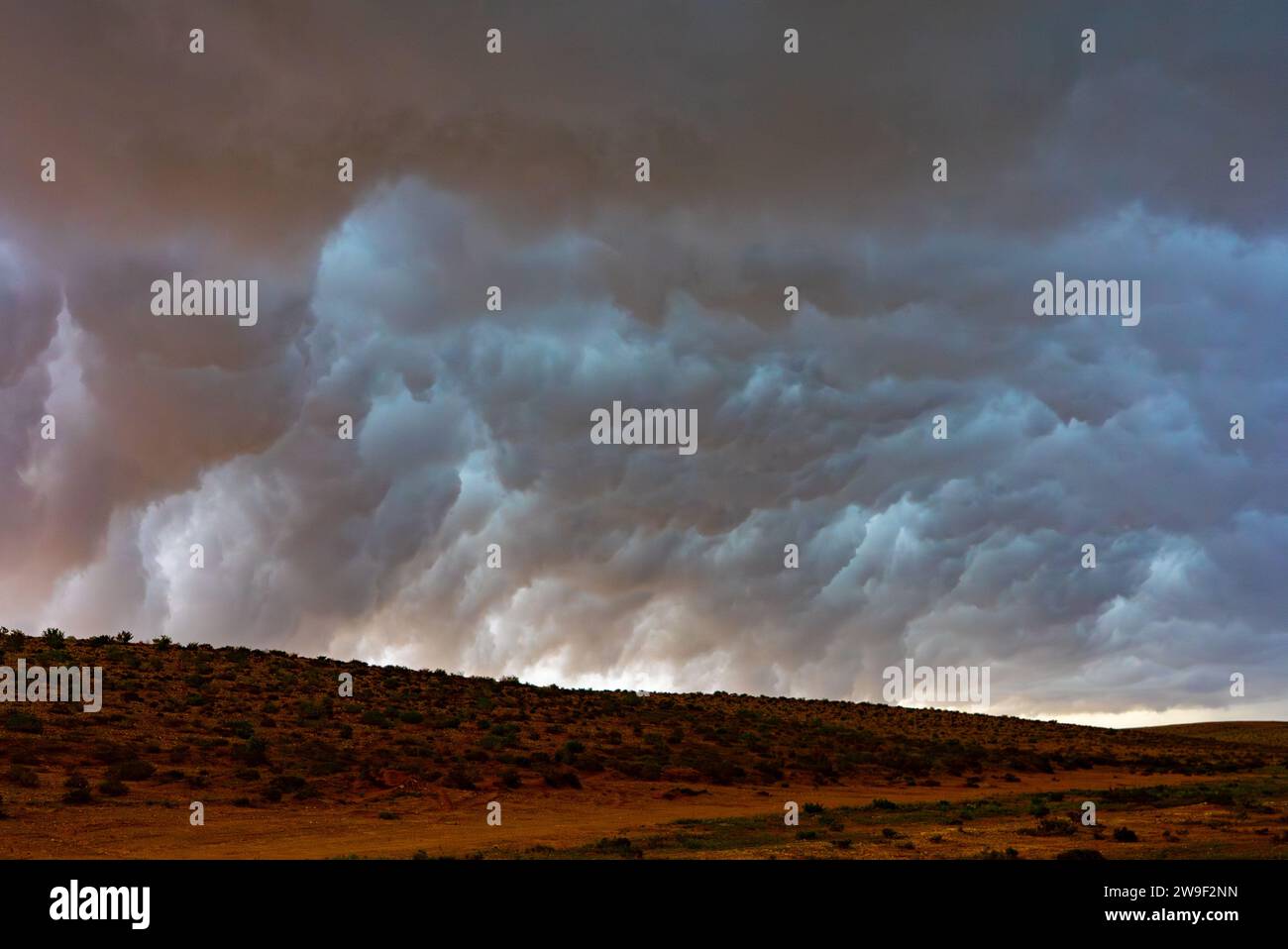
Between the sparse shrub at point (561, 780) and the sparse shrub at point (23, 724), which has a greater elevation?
the sparse shrub at point (23, 724)

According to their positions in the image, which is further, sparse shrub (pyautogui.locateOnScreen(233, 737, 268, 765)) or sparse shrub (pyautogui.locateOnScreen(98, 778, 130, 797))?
sparse shrub (pyautogui.locateOnScreen(233, 737, 268, 765))

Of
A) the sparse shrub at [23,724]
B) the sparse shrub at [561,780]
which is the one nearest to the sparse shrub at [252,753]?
the sparse shrub at [23,724]

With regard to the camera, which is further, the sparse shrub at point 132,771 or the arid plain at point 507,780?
the sparse shrub at point 132,771

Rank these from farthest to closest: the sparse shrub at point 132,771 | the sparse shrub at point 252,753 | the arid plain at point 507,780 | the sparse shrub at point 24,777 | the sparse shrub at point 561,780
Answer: the sparse shrub at point 561,780
the sparse shrub at point 252,753
the sparse shrub at point 132,771
the sparse shrub at point 24,777
the arid plain at point 507,780

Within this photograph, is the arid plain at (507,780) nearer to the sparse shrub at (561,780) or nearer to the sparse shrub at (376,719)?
the sparse shrub at (561,780)

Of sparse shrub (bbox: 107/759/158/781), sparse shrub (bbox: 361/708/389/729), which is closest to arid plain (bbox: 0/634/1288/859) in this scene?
sparse shrub (bbox: 107/759/158/781)

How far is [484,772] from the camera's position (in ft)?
138

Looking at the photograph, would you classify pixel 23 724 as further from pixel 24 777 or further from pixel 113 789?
pixel 113 789

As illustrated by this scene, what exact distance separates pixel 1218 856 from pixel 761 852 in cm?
1081

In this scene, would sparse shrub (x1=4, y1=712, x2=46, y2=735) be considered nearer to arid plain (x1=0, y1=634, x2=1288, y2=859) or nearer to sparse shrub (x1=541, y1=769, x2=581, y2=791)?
arid plain (x1=0, y1=634, x2=1288, y2=859)

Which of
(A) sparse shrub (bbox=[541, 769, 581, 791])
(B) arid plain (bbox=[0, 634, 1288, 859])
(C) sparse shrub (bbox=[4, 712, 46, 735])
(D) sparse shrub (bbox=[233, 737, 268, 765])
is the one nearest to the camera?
(B) arid plain (bbox=[0, 634, 1288, 859])
